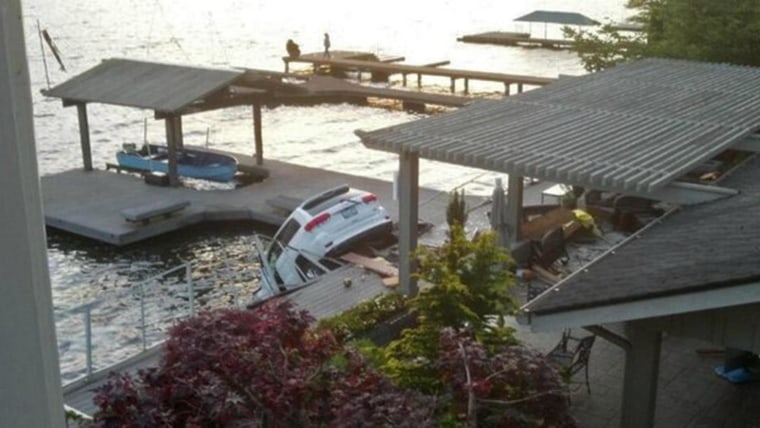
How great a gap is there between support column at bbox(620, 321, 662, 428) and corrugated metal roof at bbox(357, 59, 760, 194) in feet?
9.34

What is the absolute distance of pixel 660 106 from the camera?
14633mm

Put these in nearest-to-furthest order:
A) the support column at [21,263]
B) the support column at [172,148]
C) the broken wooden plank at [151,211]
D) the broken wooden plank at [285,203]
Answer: the support column at [21,263], the broken wooden plank at [151,211], the broken wooden plank at [285,203], the support column at [172,148]

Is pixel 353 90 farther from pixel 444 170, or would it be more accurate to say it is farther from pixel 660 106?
pixel 660 106

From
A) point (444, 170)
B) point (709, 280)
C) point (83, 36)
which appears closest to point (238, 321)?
point (709, 280)

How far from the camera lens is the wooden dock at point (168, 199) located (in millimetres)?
23203

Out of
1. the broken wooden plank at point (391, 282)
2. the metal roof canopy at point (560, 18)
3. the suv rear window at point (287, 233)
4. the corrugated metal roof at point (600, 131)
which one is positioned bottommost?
the broken wooden plank at point (391, 282)

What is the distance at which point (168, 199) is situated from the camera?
2562 centimetres

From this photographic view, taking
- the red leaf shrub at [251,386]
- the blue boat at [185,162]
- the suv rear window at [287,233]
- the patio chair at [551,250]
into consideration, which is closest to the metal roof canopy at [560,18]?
the blue boat at [185,162]

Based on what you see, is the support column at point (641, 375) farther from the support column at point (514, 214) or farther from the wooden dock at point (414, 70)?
the wooden dock at point (414, 70)

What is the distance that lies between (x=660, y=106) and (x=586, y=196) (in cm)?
262

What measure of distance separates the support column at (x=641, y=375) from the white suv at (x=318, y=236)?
33.5 feet

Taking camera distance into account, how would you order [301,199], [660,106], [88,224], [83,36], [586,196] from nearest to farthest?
[660,106]
[586,196]
[88,224]
[301,199]
[83,36]

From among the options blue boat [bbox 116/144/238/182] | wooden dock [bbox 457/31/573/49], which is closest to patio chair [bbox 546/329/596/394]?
blue boat [bbox 116/144/238/182]

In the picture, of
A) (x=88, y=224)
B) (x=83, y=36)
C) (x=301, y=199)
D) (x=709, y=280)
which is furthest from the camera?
(x=83, y=36)
